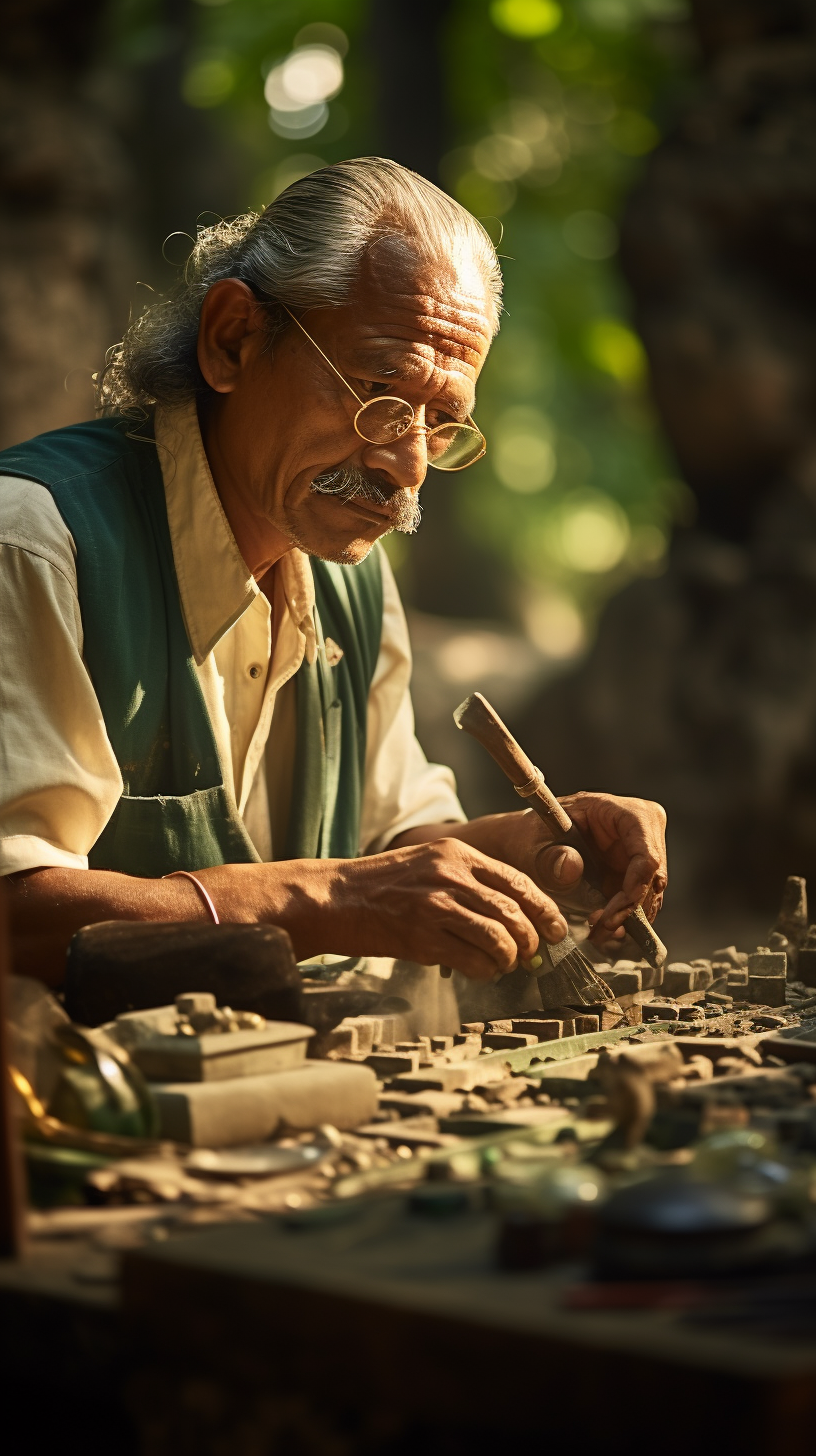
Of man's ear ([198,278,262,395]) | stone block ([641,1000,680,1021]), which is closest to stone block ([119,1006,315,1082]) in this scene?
stone block ([641,1000,680,1021])

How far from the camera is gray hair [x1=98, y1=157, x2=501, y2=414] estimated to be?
2.81m

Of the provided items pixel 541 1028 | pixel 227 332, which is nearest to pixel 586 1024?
pixel 541 1028

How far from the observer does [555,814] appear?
2.70 meters

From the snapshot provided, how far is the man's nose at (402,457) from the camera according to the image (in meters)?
2.81

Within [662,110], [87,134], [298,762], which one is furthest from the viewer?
[662,110]

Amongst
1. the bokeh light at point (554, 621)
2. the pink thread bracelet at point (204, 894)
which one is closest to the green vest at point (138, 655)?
the pink thread bracelet at point (204, 894)

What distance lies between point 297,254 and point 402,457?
0.42 m

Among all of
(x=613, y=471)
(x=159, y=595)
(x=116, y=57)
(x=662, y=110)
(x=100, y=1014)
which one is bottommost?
(x=100, y=1014)

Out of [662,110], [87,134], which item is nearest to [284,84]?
[662,110]

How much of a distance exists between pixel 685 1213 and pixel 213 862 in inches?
65.9

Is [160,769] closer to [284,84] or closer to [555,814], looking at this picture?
[555,814]

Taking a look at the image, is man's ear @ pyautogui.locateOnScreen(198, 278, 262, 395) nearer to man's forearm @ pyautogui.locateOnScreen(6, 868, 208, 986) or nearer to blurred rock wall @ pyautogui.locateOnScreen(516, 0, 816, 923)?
man's forearm @ pyautogui.locateOnScreen(6, 868, 208, 986)

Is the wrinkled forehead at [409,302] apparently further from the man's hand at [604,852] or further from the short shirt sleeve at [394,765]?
the man's hand at [604,852]

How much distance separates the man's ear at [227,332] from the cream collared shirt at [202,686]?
0.10 m
